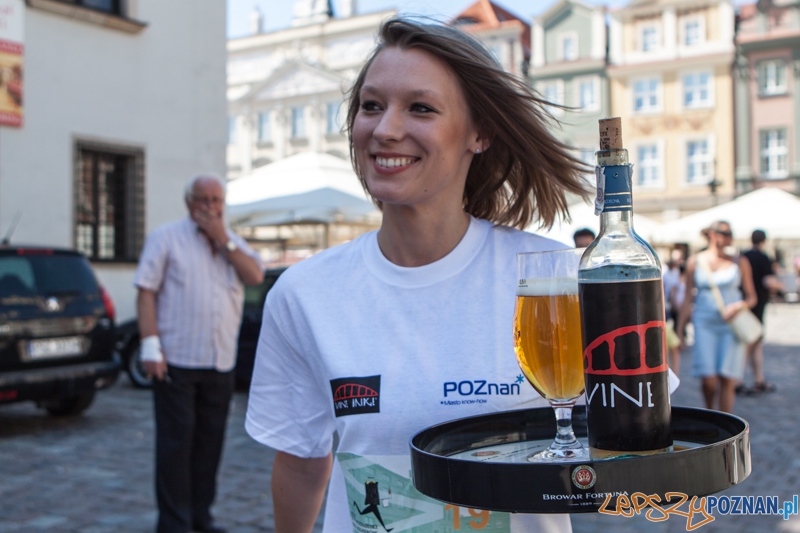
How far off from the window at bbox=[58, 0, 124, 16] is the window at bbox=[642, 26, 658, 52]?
96.2ft

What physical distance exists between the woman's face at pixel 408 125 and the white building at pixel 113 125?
11.3 metres

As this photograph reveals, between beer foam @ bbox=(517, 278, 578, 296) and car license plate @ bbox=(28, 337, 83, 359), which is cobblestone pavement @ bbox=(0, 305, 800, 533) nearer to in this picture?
car license plate @ bbox=(28, 337, 83, 359)

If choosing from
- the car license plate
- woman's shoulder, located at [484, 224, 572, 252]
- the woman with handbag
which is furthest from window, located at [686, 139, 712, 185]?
woman's shoulder, located at [484, 224, 572, 252]

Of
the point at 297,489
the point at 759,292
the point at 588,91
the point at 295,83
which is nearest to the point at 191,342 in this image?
the point at 297,489

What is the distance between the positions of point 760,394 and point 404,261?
9427 millimetres

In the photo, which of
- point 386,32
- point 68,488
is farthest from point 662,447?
point 68,488

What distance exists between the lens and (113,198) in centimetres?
1330

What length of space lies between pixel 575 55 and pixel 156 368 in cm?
3725

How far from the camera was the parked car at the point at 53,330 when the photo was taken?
7.56 meters

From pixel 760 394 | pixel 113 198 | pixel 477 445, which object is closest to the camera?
pixel 477 445

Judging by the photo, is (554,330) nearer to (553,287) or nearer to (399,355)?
(553,287)

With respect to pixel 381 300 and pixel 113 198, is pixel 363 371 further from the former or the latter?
pixel 113 198

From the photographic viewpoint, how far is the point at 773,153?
34.8m

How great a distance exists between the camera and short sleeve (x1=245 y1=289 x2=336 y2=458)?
189 cm
